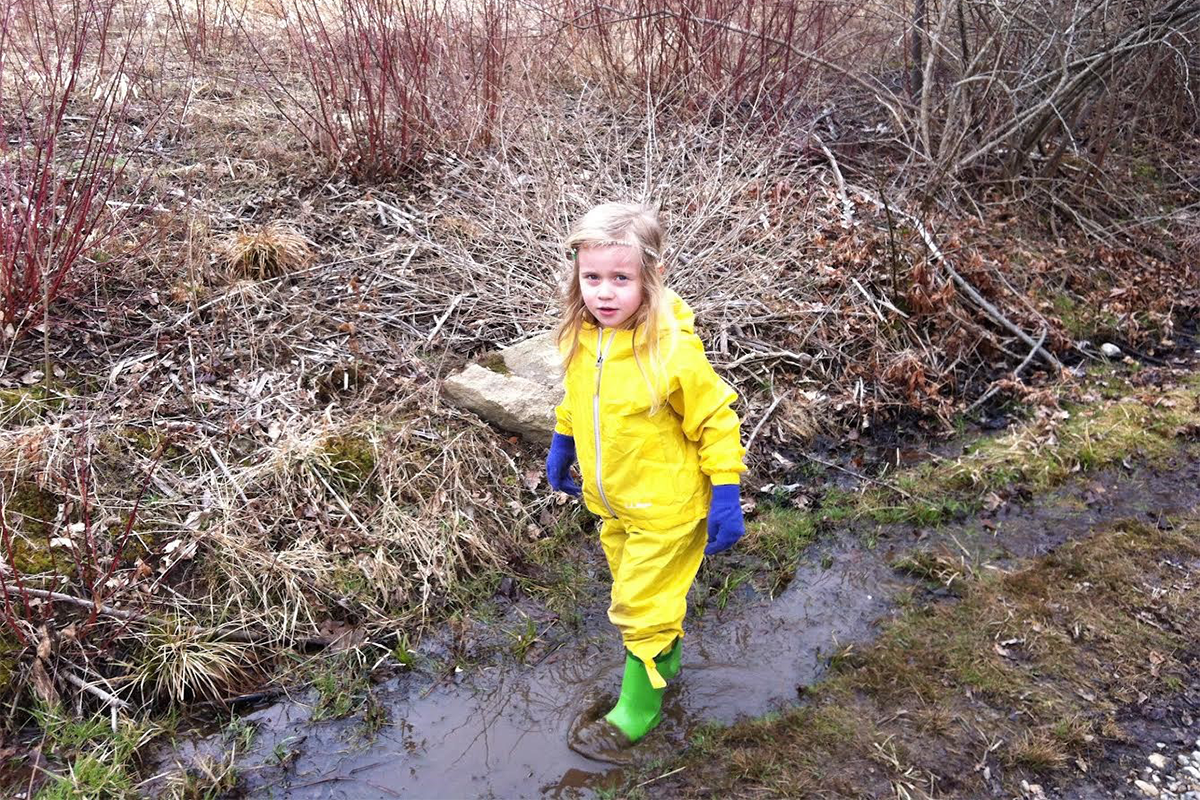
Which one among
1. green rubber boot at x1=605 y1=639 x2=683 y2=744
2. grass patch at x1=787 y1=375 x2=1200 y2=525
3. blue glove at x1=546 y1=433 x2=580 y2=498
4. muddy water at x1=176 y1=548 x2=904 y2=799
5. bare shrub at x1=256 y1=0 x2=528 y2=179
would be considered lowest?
muddy water at x1=176 y1=548 x2=904 y2=799

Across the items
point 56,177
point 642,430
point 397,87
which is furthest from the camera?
point 397,87

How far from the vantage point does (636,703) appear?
3119 mm

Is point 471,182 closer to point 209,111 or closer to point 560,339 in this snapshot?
point 209,111

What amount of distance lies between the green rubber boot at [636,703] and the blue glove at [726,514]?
64 cm

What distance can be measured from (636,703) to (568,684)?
439 mm

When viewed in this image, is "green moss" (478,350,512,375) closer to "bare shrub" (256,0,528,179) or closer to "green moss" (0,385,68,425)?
"green moss" (0,385,68,425)

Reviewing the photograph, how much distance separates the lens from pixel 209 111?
22.7ft

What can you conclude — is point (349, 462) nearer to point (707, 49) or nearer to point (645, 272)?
point (645, 272)

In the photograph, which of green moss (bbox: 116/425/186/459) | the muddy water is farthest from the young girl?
green moss (bbox: 116/425/186/459)

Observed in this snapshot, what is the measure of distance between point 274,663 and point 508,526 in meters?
1.22

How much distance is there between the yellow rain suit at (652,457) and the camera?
2709mm

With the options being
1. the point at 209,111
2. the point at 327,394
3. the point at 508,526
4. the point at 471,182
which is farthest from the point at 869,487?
the point at 209,111

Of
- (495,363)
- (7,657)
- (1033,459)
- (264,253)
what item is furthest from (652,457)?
(264,253)

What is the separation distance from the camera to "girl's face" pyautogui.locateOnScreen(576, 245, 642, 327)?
261 cm
